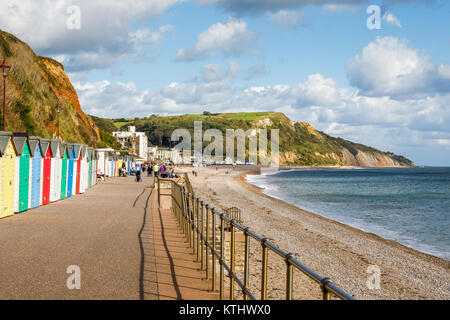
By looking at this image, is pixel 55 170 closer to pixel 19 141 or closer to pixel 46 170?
pixel 46 170

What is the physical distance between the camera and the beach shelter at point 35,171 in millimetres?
16370

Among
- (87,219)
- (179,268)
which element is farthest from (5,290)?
(87,219)

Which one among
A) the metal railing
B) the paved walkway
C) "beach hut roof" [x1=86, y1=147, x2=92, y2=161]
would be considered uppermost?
"beach hut roof" [x1=86, y1=147, x2=92, y2=161]

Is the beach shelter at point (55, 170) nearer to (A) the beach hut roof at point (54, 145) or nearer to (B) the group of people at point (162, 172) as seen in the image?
(A) the beach hut roof at point (54, 145)

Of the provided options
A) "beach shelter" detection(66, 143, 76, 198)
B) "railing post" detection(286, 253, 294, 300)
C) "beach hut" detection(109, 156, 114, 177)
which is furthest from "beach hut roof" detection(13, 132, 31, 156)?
"beach hut" detection(109, 156, 114, 177)

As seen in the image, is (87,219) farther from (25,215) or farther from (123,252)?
(123,252)

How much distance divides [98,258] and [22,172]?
8593mm

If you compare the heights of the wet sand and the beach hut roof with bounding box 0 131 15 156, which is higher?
the beach hut roof with bounding box 0 131 15 156

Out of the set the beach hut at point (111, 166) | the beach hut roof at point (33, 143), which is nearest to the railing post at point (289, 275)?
the beach hut roof at point (33, 143)

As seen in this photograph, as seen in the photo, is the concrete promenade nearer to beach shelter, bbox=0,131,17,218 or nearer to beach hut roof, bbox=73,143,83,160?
beach shelter, bbox=0,131,17,218

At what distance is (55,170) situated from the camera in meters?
19.4

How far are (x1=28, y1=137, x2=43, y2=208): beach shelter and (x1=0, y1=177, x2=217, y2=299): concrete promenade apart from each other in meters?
2.17

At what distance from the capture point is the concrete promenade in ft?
19.8
